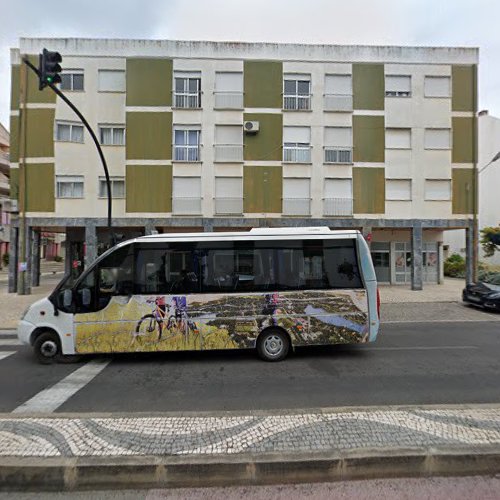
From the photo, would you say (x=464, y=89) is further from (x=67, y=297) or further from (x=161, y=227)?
(x=67, y=297)

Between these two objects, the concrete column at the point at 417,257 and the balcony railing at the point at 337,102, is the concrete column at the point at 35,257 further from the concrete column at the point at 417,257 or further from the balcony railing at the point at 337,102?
the concrete column at the point at 417,257

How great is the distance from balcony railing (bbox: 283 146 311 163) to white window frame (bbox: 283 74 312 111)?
1.96 metres

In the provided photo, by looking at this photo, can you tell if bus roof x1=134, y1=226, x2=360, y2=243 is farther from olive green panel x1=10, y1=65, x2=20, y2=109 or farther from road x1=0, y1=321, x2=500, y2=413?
olive green panel x1=10, y1=65, x2=20, y2=109

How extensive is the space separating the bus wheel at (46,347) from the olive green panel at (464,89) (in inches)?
784

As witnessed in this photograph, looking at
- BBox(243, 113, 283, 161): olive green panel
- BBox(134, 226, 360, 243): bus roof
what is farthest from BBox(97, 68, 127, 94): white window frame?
BBox(134, 226, 360, 243): bus roof

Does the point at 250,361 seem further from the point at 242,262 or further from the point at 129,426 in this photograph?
the point at 129,426

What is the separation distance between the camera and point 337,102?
664 inches

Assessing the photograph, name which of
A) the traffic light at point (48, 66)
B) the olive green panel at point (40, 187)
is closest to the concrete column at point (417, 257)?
the traffic light at point (48, 66)

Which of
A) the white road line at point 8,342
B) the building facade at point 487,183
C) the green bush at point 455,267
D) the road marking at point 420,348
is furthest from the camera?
the building facade at point 487,183

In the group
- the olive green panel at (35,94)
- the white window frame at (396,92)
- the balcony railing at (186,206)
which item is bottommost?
the balcony railing at (186,206)

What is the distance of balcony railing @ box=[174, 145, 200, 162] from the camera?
1652cm

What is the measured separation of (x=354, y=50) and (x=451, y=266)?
1676cm

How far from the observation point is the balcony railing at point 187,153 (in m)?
16.5

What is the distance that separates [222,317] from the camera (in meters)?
5.81
